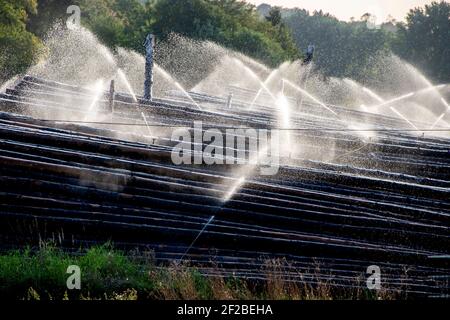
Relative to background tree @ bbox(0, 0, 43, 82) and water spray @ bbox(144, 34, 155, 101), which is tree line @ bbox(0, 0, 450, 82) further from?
water spray @ bbox(144, 34, 155, 101)

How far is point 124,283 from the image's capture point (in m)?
6.97

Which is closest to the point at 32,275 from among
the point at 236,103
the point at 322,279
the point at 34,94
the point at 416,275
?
the point at 322,279

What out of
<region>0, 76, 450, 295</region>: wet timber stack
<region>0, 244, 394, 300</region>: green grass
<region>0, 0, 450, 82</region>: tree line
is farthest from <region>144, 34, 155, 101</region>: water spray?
<region>0, 0, 450, 82</region>: tree line

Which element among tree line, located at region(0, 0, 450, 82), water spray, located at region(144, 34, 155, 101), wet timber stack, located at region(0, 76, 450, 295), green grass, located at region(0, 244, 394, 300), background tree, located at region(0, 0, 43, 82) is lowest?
green grass, located at region(0, 244, 394, 300)

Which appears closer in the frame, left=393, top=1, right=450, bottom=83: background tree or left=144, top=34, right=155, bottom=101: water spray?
left=144, top=34, right=155, bottom=101: water spray

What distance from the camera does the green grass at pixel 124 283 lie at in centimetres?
670

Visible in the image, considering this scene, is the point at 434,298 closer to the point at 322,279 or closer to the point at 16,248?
the point at 322,279

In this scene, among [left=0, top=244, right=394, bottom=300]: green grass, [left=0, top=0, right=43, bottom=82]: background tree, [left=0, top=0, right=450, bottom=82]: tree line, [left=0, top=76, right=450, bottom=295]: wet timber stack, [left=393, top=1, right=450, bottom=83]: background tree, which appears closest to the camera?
[left=0, top=244, right=394, bottom=300]: green grass

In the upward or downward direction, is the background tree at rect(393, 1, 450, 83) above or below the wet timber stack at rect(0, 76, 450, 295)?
above

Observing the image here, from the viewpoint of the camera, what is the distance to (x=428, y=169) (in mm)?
10945

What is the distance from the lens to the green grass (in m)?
6.70

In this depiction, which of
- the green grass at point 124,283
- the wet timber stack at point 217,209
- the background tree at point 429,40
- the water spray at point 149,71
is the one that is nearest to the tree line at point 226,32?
the background tree at point 429,40

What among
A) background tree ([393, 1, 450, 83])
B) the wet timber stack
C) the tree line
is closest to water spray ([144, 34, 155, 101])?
the wet timber stack

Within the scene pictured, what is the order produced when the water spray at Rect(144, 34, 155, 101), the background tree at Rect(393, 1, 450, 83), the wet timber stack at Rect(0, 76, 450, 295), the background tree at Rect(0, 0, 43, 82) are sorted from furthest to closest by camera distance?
the background tree at Rect(393, 1, 450, 83)
the background tree at Rect(0, 0, 43, 82)
the water spray at Rect(144, 34, 155, 101)
the wet timber stack at Rect(0, 76, 450, 295)
